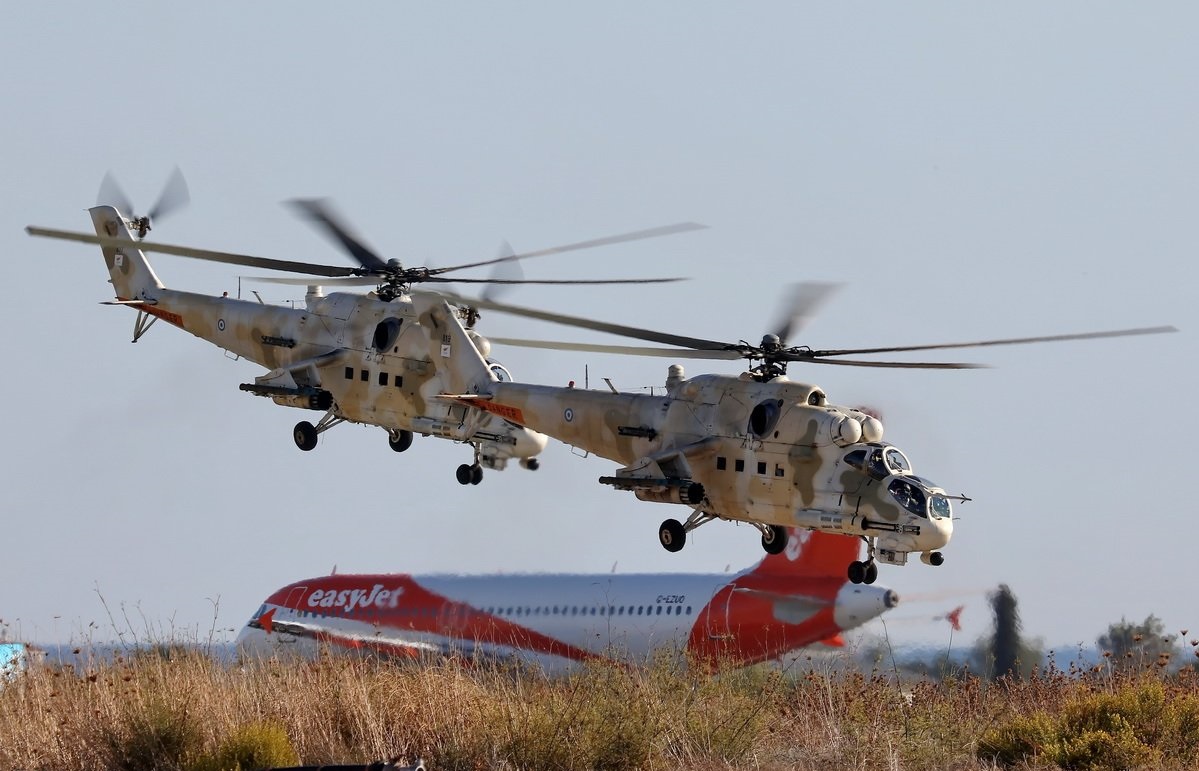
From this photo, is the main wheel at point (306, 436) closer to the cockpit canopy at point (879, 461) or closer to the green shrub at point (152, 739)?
the cockpit canopy at point (879, 461)

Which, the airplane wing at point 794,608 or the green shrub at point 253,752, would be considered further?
the airplane wing at point 794,608

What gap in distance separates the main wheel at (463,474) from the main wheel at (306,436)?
9.94ft

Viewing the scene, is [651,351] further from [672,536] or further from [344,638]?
[344,638]

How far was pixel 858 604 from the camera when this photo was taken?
36.4 meters

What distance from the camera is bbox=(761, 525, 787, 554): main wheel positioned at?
87.6 feet

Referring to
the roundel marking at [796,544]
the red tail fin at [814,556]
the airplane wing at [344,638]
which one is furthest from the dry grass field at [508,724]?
the airplane wing at [344,638]

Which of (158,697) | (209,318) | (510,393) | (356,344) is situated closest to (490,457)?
(510,393)

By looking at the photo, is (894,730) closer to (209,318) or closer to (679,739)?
(679,739)

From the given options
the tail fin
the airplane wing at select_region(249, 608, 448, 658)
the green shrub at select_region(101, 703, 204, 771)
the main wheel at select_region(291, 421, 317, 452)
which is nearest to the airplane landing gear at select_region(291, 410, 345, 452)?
the main wheel at select_region(291, 421, 317, 452)

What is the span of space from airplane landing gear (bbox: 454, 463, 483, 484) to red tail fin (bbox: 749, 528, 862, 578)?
33.3 feet

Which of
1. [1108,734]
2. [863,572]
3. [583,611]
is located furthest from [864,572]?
[583,611]

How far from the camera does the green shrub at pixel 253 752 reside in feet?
55.2

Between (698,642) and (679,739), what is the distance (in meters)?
19.3

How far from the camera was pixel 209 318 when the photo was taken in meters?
32.2
